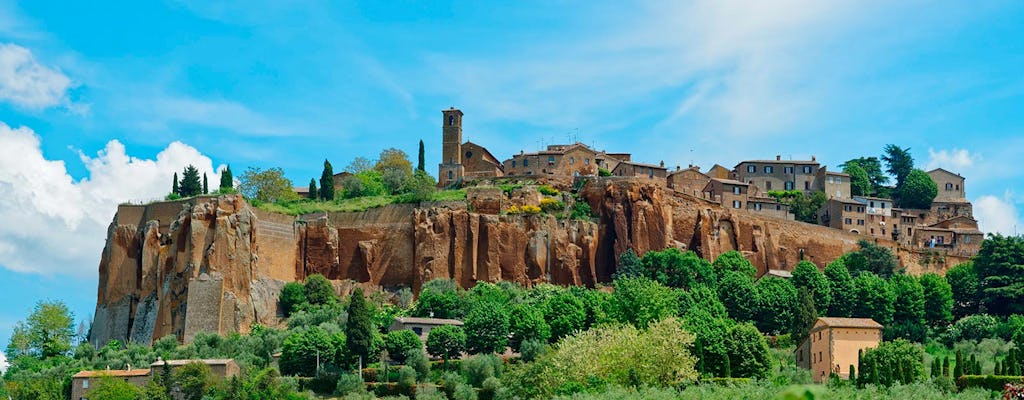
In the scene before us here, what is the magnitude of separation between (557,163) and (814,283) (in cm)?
2377

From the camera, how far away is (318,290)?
85.8 meters

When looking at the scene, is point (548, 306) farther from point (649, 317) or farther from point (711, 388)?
point (711, 388)

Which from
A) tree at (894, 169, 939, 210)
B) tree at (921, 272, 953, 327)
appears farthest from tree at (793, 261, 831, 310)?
tree at (894, 169, 939, 210)

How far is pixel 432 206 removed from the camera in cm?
9144

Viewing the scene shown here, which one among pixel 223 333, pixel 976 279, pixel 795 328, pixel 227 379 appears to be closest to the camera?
pixel 227 379

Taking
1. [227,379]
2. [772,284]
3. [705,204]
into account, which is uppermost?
[705,204]

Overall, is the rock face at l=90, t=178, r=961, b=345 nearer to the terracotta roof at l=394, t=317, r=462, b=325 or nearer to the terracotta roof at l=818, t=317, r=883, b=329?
the terracotta roof at l=394, t=317, r=462, b=325

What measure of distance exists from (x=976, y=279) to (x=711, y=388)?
38.8 meters

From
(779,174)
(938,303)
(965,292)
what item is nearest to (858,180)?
(779,174)

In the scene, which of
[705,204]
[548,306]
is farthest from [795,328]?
[705,204]

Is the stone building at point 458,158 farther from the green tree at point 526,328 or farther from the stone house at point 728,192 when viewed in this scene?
the green tree at point 526,328

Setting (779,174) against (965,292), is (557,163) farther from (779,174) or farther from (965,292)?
(965,292)

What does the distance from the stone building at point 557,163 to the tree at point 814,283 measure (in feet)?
64.3

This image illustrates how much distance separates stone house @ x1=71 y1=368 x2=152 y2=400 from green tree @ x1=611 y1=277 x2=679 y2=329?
Result: 25220 mm
